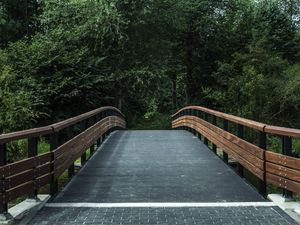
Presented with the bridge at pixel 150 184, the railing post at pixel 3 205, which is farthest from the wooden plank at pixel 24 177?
the railing post at pixel 3 205

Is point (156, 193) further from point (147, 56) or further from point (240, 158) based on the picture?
point (147, 56)

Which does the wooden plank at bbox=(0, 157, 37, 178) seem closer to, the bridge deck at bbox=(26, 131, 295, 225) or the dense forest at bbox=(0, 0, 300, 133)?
the bridge deck at bbox=(26, 131, 295, 225)

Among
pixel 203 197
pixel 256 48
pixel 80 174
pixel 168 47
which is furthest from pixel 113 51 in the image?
pixel 203 197

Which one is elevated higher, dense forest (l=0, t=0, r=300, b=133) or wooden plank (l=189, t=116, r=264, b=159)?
dense forest (l=0, t=0, r=300, b=133)

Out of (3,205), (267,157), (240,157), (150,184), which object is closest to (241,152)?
(240,157)

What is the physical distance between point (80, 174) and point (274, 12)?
31.2 m

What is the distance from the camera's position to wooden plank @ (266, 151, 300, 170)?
18.7 ft

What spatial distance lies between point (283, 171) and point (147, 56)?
26.7 metres

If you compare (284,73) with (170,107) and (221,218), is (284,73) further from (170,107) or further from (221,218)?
(221,218)

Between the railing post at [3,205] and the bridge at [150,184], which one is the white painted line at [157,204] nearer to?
the bridge at [150,184]

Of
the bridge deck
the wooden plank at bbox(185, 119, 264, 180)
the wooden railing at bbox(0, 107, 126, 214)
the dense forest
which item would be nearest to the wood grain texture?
the wooden railing at bbox(0, 107, 126, 214)

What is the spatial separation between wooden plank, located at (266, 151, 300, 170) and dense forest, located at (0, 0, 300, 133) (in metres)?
13.1

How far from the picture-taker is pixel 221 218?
18.8 ft

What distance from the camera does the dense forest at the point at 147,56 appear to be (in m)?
26.0
